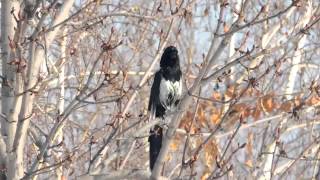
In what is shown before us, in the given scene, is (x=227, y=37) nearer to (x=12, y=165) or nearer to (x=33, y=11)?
(x=33, y=11)

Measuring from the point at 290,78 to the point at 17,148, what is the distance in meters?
4.17

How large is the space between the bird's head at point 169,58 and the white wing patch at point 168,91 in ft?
0.42

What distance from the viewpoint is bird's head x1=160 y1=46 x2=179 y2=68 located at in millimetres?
4914

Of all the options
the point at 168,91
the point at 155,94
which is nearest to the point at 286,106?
the point at 168,91

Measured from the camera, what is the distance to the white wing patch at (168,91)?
16.4ft

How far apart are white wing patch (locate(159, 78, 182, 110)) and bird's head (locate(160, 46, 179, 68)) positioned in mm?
128

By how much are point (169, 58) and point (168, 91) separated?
0.27m

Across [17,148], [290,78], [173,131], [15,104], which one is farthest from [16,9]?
[290,78]

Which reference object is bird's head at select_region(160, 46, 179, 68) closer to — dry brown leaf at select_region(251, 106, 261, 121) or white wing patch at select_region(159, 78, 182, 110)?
white wing patch at select_region(159, 78, 182, 110)

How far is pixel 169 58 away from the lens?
4.98 m

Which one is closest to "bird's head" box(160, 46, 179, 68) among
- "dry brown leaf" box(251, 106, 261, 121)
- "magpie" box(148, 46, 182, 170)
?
"magpie" box(148, 46, 182, 170)

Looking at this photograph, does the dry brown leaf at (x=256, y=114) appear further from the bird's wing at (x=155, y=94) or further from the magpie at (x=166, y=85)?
the bird's wing at (x=155, y=94)

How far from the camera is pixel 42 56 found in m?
3.43

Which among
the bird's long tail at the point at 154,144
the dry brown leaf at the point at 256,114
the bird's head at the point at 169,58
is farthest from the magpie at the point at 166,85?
the dry brown leaf at the point at 256,114
